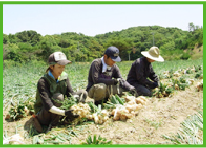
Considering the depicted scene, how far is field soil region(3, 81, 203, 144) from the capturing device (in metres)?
2.27

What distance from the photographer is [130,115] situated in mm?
2730

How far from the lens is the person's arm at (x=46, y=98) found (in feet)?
8.19

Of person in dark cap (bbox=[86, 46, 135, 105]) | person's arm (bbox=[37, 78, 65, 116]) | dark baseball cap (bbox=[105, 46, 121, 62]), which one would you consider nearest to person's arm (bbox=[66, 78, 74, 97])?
person's arm (bbox=[37, 78, 65, 116])

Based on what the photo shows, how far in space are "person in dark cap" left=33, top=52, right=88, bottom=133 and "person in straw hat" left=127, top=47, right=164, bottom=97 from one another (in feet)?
5.62

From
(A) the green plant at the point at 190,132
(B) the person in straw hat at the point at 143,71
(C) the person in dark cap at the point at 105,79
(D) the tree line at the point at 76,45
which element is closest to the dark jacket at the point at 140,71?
(B) the person in straw hat at the point at 143,71

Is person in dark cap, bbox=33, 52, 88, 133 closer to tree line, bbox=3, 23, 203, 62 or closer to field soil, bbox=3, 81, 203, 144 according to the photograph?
field soil, bbox=3, 81, 203, 144

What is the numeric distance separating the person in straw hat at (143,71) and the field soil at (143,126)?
29.1 inches

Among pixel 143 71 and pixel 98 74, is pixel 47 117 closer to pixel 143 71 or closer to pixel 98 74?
pixel 98 74

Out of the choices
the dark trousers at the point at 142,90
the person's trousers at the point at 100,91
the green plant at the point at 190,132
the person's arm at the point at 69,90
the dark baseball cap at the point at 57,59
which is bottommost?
the green plant at the point at 190,132

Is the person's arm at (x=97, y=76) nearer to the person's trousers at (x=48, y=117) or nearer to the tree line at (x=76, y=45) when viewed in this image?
the person's trousers at (x=48, y=117)

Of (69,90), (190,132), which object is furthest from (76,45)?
(190,132)

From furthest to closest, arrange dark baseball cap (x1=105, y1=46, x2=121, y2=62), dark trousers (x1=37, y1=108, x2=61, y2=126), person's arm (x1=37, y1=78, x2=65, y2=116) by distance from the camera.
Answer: dark baseball cap (x1=105, y1=46, x2=121, y2=62)
dark trousers (x1=37, y1=108, x2=61, y2=126)
person's arm (x1=37, y1=78, x2=65, y2=116)

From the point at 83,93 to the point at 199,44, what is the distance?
36239 millimetres

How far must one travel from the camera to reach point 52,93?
275 centimetres
